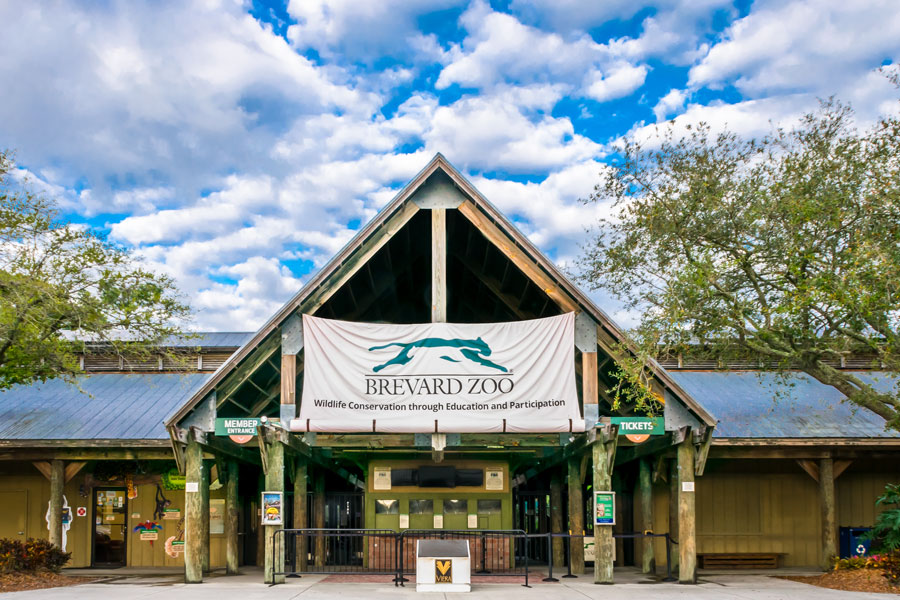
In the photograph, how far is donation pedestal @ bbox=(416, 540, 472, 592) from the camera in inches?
575

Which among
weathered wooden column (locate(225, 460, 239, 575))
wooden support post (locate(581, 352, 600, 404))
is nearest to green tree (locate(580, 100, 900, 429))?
wooden support post (locate(581, 352, 600, 404))

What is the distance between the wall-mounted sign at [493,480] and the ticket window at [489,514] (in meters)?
0.34

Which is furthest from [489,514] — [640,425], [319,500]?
[640,425]

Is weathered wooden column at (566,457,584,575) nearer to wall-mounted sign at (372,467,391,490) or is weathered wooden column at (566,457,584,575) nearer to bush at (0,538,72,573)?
wall-mounted sign at (372,467,391,490)

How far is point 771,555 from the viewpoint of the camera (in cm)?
2003

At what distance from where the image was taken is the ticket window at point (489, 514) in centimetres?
2103

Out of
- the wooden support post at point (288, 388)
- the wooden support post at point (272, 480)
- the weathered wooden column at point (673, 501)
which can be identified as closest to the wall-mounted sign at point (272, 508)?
the wooden support post at point (272, 480)

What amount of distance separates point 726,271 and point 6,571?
15.8 meters

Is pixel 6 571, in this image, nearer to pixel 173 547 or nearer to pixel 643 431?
pixel 173 547

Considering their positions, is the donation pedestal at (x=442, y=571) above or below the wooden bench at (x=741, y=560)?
above

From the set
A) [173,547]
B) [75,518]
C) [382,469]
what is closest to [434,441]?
[382,469]

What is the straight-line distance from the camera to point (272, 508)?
1530 centimetres

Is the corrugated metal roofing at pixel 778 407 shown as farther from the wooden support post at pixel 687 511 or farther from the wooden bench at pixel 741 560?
the wooden bench at pixel 741 560

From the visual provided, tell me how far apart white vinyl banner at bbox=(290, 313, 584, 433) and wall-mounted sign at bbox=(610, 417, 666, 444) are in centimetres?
81
